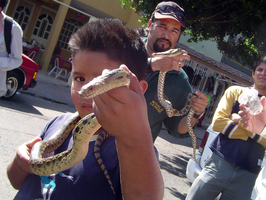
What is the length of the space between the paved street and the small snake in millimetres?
2457

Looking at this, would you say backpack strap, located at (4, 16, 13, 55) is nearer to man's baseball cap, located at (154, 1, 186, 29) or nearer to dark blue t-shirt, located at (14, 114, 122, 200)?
man's baseball cap, located at (154, 1, 186, 29)

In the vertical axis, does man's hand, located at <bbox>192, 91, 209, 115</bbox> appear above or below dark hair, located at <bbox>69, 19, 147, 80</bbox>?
below

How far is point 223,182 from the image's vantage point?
2.91 meters

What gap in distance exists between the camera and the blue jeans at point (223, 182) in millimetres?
2848

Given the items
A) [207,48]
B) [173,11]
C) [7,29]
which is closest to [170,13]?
[173,11]

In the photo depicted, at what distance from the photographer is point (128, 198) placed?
1142 mm

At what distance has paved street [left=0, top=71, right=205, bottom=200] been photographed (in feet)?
15.0

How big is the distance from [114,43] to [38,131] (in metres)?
5.05

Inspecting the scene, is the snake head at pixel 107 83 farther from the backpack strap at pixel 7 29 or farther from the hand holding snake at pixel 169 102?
the backpack strap at pixel 7 29

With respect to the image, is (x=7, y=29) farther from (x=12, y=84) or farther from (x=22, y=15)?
(x=22, y=15)

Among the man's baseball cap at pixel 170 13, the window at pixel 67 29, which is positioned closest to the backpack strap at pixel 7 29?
the man's baseball cap at pixel 170 13

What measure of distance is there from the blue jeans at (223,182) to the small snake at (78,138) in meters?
2.03

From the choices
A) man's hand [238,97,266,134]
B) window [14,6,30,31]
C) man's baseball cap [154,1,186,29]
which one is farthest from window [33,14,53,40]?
man's hand [238,97,266,134]

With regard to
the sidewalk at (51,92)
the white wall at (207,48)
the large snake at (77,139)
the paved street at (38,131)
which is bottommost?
the paved street at (38,131)
